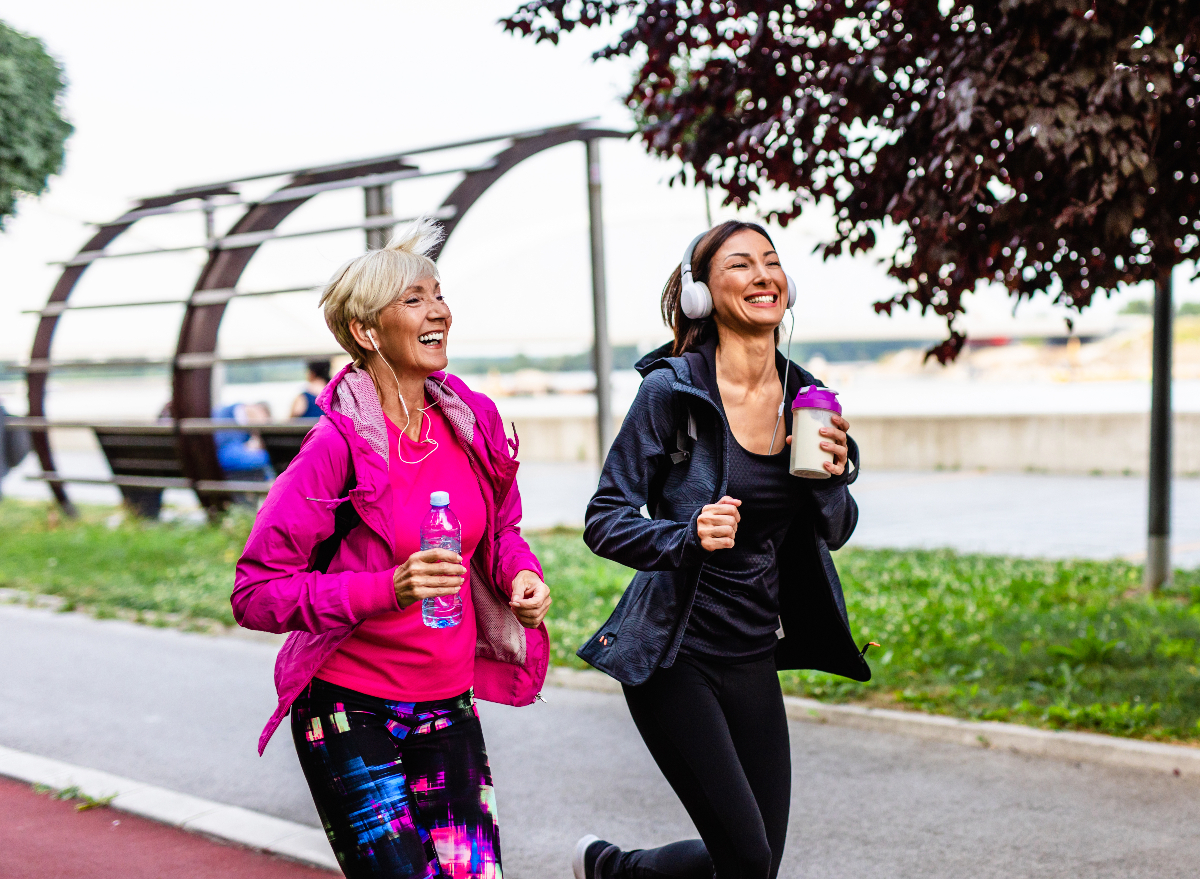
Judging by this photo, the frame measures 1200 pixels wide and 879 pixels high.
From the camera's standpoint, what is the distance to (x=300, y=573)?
8.56 feet

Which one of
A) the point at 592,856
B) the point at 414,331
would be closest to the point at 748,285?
the point at 414,331

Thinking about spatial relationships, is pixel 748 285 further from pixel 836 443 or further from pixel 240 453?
pixel 240 453

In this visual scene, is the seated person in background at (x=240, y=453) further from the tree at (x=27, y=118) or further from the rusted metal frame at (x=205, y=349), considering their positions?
the tree at (x=27, y=118)

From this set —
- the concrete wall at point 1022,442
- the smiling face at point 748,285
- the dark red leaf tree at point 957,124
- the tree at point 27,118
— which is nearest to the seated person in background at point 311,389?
the tree at point 27,118

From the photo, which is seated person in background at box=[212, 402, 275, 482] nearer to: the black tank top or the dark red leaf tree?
the dark red leaf tree

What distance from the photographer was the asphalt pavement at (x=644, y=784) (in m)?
4.43

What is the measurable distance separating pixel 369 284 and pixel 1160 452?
709 centimetres

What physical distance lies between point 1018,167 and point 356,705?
3.60 meters

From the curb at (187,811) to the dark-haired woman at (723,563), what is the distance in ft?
6.04

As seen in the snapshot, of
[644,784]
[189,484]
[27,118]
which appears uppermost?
[27,118]

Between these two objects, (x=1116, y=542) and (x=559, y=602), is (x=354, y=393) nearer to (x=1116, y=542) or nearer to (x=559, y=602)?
(x=559, y=602)

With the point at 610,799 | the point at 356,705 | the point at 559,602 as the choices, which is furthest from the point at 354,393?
the point at 559,602

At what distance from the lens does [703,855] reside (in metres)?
3.07

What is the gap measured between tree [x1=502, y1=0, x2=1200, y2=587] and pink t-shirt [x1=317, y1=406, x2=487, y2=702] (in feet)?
9.29
